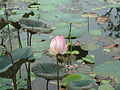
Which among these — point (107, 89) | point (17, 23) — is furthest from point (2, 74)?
point (107, 89)

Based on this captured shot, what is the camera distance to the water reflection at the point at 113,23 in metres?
2.94

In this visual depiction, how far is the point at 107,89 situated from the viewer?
1.79m

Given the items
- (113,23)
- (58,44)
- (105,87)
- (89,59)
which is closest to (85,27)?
(113,23)

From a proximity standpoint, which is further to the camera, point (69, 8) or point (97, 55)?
point (69, 8)

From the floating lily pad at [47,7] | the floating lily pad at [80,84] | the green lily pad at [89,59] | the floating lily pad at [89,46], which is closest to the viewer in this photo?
the floating lily pad at [80,84]

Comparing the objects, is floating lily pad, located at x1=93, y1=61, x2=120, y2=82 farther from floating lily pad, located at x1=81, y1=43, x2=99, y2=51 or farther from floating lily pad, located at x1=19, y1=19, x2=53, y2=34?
floating lily pad, located at x1=81, y1=43, x2=99, y2=51

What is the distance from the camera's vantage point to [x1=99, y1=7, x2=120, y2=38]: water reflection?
294 centimetres

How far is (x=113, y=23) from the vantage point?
126 inches

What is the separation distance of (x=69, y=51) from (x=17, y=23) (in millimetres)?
848

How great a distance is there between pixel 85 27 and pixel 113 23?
40 centimetres

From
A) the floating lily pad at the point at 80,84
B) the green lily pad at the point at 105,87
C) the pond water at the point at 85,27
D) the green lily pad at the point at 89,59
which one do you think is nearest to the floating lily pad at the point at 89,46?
the pond water at the point at 85,27

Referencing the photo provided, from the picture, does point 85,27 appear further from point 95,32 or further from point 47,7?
point 47,7

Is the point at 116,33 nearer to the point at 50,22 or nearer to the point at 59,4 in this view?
the point at 50,22

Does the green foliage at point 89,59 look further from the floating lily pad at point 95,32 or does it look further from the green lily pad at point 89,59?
the floating lily pad at point 95,32
